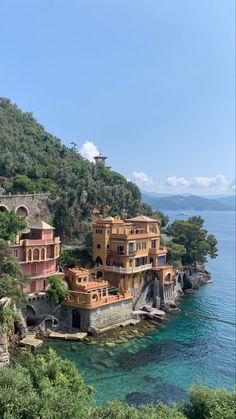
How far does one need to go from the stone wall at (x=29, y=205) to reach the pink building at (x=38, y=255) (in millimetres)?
8725

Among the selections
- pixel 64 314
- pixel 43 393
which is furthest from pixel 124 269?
pixel 43 393

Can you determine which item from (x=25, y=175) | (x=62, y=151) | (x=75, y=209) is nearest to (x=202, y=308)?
(x=75, y=209)

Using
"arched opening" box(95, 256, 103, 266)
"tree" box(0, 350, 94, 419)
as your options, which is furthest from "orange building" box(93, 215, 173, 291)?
"tree" box(0, 350, 94, 419)

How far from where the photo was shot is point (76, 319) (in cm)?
3794

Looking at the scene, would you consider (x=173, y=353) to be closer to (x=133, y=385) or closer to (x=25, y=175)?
(x=133, y=385)

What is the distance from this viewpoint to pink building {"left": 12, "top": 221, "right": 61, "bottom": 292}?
124 ft

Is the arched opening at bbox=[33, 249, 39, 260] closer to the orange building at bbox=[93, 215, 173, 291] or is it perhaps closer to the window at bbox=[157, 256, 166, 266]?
the orange building at bbox=[93, 215, 173, 291]

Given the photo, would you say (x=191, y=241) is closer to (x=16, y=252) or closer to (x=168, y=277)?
(x=168, y=277)

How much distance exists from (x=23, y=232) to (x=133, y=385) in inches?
786

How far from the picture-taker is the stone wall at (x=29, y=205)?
48625 millimetres

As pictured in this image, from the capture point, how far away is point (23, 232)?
139 ft

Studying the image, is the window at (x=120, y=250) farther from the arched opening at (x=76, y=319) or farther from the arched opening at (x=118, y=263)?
the arched opening at (x=76, y=319)

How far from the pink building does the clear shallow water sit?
6656mm

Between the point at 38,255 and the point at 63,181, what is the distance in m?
22.3
